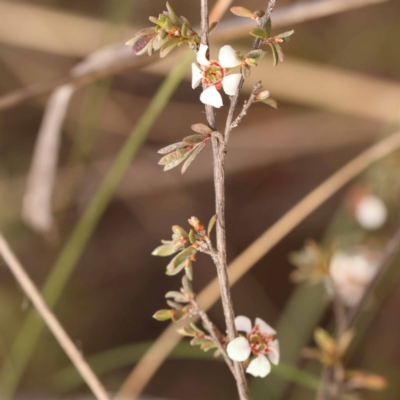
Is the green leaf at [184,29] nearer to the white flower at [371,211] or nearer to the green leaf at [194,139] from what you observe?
the green leaf at [194,139]

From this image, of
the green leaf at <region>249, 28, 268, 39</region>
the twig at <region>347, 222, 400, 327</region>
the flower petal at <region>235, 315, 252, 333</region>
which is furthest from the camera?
the twig at <region>347, 222, 400, 327</region>

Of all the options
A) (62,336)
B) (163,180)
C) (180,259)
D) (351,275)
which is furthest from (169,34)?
(163,180)

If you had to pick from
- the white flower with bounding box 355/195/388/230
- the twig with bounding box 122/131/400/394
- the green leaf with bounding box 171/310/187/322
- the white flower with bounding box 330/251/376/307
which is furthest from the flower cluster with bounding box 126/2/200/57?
the white flower with bounding box 355/195/388/230

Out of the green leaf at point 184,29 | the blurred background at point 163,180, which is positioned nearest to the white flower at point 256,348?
the green leaf at point 184,29

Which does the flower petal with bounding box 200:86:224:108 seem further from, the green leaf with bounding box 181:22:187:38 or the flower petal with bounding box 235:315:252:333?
the flower petal with bounding box 235:315:252:333

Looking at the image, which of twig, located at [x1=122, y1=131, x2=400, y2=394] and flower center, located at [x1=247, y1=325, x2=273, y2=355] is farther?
twig, located at [x1=122, y1=131, x2=400, y2=394]

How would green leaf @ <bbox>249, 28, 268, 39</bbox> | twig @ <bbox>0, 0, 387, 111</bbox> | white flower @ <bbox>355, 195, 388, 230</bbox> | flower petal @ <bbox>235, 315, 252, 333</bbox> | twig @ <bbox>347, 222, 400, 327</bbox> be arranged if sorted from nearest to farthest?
green leaf @ <bbox>249, 28, 268, 39</bbox> < flower petal @ <bbox>235, 315, 252, 333</bbox> < twig @ <bbox>347, 222, 400, 327</bbox> < twig @ <bbox>0, 0, 387, 111</bbox> < white flower @ <bbox>355, 195, 388, 230</bbox>

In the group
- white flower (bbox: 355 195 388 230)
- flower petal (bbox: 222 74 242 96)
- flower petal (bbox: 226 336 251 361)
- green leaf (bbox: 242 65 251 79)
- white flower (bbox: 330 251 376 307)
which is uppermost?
white flower (bbox: 355 195 388 230)
